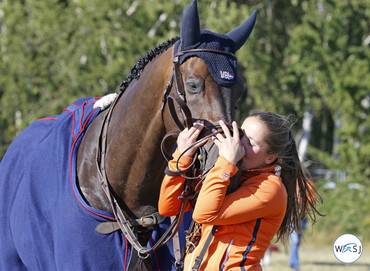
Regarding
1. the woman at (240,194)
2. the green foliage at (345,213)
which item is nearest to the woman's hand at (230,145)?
the woman at (240,194)

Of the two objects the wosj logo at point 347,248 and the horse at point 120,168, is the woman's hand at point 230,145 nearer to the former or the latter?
the horse at point 120,168

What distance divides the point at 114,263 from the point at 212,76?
1150 millimetres

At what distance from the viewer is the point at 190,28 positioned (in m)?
2.71

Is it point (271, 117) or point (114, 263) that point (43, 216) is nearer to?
point (114, 263)

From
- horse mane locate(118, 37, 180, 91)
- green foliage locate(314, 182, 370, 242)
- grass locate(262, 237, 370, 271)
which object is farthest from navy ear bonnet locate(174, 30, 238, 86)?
green foliage locate(314, 182, 370, 242)

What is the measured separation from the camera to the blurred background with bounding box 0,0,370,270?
11195 mm

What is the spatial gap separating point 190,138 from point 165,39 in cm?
866

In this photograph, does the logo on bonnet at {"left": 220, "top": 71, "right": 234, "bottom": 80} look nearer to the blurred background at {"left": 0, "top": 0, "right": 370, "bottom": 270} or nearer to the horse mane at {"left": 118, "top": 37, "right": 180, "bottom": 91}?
the horse mane at {"left": 118, "top": 37, "right": 180, "bottom": 91}

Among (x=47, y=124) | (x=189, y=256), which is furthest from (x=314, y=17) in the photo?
(x=189, y=256)

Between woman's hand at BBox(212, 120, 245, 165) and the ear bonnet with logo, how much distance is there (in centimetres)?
26

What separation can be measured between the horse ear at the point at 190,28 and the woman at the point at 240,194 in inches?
17.1

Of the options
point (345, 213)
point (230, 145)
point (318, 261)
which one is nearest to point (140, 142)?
point (230, 145)

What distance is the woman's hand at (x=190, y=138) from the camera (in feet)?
8.47

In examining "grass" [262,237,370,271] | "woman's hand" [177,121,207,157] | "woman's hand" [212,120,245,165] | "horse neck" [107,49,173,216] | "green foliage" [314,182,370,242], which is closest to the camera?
"woman's hand" [212,120,245,165]
